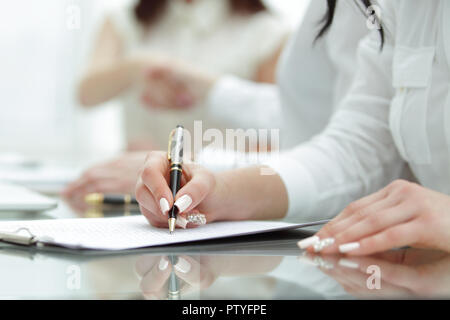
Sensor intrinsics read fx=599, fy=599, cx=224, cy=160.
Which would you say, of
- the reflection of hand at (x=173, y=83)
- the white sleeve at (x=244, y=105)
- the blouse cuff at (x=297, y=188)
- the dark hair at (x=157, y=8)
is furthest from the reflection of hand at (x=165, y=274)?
the dark hair at (x=157, y=8)

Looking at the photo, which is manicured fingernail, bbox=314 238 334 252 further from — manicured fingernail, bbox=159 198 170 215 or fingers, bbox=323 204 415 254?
manicured fingernail, bbox=159 198 170 215

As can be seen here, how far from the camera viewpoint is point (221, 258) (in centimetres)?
51

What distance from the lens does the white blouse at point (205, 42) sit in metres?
2.34

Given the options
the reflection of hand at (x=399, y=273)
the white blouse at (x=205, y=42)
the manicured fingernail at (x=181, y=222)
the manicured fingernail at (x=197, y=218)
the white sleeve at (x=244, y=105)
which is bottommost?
the reflection of hand at (x=399, y=273)

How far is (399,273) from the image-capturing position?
47 cm

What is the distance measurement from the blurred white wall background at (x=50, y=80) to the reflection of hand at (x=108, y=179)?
1597 millimetres

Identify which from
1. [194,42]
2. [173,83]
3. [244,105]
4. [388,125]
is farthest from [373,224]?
[194,42]

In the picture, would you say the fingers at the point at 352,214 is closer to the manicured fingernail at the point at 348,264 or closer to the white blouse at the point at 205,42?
the manicured fingernail at the point at 348,264

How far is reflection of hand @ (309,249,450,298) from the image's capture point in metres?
0.40

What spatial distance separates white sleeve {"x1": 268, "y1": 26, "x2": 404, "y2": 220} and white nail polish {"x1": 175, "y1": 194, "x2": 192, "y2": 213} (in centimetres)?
22

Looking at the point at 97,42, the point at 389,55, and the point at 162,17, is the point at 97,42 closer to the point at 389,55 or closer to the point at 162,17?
the point at 162,17

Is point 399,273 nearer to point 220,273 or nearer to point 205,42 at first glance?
point 220,273

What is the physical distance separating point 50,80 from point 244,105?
1428mm
